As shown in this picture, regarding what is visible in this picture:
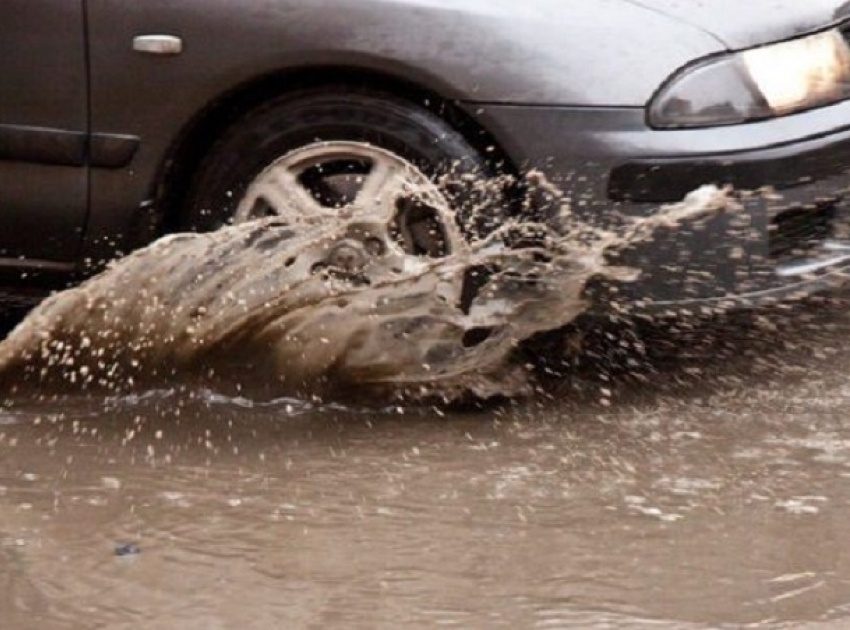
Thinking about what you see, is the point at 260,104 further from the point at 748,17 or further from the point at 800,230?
the point at 800,230

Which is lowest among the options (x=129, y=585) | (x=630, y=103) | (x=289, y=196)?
(x=129, y=585)

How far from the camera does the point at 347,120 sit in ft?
14.6

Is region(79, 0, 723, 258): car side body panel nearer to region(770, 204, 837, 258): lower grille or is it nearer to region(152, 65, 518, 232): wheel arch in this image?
region(152, 65, 518, 232): wheel arch

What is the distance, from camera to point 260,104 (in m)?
4.55

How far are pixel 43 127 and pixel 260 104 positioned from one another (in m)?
0.58

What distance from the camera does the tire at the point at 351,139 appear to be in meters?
4.42

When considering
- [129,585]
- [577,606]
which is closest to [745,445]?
[577,606]

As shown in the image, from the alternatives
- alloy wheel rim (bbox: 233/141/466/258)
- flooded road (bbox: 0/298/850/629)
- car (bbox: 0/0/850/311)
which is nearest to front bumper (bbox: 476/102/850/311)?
car (bbox: 0/0/850/311)

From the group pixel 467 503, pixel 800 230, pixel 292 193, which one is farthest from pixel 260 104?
pixel 800 230

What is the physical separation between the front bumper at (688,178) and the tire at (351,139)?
13 cm

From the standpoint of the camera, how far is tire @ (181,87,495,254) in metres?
4.42

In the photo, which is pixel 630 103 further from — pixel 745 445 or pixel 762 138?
pixel 745 445

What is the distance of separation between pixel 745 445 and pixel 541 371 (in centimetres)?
71

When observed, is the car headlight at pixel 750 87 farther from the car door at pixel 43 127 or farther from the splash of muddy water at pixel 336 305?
the car door at pixel 43 127
